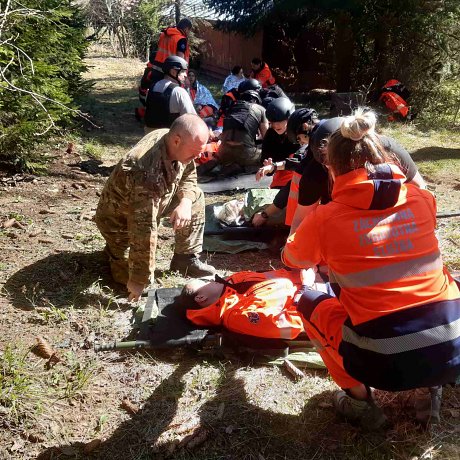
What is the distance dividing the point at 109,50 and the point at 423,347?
2305cm

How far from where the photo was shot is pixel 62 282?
3936 mm

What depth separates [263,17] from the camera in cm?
1396

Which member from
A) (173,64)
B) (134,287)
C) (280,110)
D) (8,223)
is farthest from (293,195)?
(173,64)

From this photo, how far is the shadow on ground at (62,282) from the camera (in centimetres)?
367

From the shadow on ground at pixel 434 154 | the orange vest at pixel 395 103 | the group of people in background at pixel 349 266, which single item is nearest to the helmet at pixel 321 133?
the group of people in background at pixel 349 266

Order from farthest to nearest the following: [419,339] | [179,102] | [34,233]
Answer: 1. [179,102]
2. [34,233]
3. [419,339]

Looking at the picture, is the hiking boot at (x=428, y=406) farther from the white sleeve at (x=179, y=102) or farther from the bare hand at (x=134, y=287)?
the white sleeve at (x=179, y=102)

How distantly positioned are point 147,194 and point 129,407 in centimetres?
137

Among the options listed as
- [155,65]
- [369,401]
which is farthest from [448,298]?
[155,65]

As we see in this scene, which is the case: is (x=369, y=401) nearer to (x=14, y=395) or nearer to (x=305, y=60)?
(x=14, y=395)

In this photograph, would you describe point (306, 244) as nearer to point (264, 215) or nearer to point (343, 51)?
point (264, 215)

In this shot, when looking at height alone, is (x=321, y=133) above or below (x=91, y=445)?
above

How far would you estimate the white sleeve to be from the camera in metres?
6.29

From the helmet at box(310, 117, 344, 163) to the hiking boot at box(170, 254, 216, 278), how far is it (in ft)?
4.55
